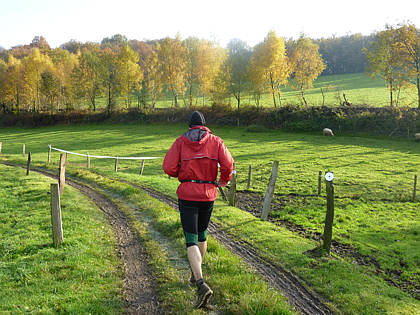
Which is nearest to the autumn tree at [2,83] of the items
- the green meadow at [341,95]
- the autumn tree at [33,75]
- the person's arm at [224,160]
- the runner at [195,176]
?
the autumn tree at [33,75]

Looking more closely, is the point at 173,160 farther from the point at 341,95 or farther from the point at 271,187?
the point at 341,95

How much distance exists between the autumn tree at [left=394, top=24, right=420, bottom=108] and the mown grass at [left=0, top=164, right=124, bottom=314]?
4691 cm

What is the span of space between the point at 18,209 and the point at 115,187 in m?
4.57

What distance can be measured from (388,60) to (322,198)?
3789 centimetres

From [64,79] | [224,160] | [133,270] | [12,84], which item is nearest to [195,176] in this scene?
[224,160]

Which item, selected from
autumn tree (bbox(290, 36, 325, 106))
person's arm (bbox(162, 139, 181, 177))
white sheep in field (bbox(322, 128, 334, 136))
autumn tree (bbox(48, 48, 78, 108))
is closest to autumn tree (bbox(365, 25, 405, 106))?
autumn tree (bbox(290, 36, 325, 106))

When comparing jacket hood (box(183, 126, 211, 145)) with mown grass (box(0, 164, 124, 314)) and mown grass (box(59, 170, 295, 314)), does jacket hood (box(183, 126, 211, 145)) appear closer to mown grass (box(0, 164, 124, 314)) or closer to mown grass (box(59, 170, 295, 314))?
mown grass (box(59, 170, 295, 314))

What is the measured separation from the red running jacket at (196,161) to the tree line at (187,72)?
4736 centimetres

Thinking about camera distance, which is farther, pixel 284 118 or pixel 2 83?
pixel 2 83

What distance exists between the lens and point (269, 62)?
169 ft

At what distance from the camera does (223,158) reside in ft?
17.8

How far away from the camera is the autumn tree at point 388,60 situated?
147 feet

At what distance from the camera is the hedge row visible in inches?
1682

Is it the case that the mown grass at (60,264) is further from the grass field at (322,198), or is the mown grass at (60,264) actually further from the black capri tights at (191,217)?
the grass field at (322,198)
